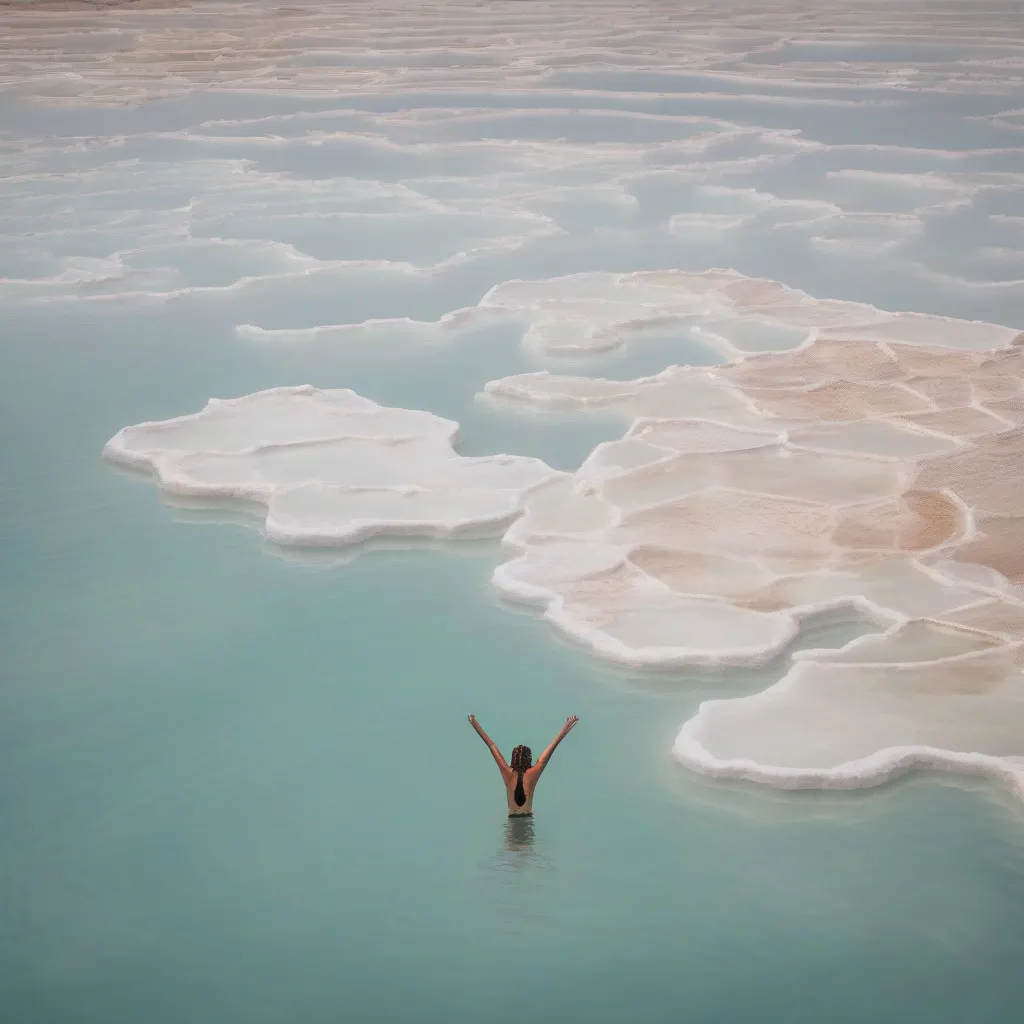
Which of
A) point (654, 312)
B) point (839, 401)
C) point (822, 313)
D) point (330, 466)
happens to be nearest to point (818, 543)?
point (839, 401)

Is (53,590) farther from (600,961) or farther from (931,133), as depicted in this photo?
(931,133)

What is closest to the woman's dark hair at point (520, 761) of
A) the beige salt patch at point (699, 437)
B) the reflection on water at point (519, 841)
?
the reflection on water at point (519, 841)

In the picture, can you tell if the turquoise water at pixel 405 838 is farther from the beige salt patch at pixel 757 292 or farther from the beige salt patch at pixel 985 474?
the beige salt patch at pixel 757 292

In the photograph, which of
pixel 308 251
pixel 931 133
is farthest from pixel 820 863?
pixel 931 133

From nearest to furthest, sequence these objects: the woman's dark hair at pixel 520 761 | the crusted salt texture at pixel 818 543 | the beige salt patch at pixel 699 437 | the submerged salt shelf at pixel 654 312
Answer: the woman's dark hair at pixel 520 761 < the crusted salt texture at pixel 818 543 < the submerged salt shelf at pixel 654 312 < the beige salt patch at pixel 699 437

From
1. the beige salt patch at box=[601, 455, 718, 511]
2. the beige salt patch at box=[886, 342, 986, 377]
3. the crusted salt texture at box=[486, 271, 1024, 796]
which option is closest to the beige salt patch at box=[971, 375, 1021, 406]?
the crusted salt texture at box=[486, 271, 1024, 796]

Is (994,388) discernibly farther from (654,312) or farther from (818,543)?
(654,312)
